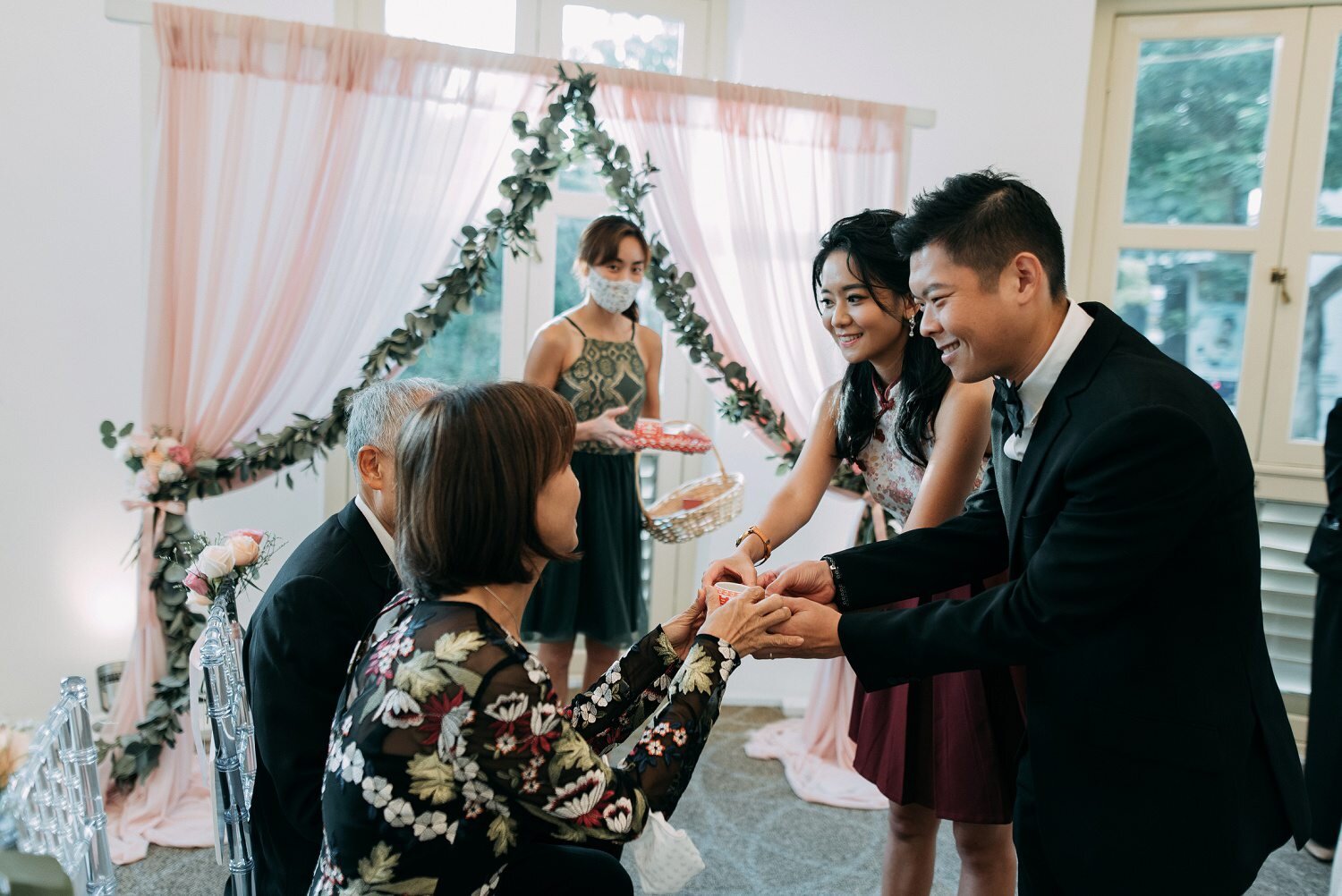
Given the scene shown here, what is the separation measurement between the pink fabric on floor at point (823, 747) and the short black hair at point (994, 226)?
2138 mm

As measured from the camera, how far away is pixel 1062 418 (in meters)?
1.36

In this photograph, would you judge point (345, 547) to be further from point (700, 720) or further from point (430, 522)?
point (700, 720)

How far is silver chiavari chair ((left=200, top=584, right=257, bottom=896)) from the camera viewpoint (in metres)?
1.56

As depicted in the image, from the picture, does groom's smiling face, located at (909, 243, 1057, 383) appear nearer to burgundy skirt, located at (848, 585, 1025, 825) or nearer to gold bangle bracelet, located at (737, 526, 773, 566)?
burgundy skirt, located at (848, 585, 1025, 825)

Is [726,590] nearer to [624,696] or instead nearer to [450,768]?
[624,696]

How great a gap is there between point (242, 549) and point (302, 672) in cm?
41

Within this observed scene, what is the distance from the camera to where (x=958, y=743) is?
1854mm

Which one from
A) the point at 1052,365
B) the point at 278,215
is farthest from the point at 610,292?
the point at 1052,365

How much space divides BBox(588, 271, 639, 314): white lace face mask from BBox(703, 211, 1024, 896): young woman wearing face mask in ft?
3.82

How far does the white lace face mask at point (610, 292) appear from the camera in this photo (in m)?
3.12

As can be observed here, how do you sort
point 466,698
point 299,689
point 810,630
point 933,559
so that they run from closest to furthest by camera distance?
point 466,698
point 299,689
point 810,630
point 933,559

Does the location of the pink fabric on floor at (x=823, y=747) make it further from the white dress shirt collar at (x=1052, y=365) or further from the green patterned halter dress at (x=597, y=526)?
the white dress shirt collar at (x=1052, y=365)

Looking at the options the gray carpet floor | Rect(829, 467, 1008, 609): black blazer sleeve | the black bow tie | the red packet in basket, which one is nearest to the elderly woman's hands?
Rect(829, 467, 1008, 609): black blazer sleeve

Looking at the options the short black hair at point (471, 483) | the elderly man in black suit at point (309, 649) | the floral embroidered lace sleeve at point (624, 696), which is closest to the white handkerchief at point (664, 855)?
the floral embroidered lace sleeve at point (624, 696)
